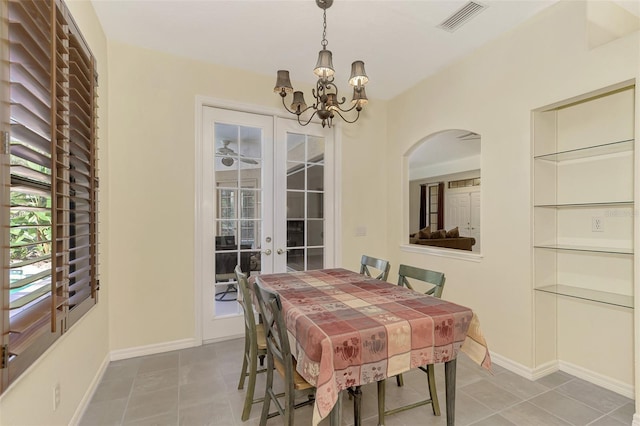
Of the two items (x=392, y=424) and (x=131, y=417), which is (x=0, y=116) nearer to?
(x=131, y=417)

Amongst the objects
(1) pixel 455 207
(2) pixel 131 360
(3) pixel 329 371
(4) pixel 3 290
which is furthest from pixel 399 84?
(1) pixel 455 207

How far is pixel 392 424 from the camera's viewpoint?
191cm

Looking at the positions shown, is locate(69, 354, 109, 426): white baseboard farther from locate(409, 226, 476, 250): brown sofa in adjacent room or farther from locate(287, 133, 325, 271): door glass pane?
locate(409, 226, 476, 250): brown sofa in adjacent room

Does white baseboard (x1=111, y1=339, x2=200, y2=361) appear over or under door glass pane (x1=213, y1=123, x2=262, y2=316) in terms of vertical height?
under

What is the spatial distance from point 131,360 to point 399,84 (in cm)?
402

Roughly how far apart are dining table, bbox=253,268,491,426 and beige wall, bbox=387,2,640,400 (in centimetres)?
123

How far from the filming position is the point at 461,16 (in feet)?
8.09

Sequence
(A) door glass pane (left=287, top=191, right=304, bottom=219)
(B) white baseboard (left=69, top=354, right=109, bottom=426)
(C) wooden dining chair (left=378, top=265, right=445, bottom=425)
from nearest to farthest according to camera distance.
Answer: (C) wooden dining chair (left=378, top=265, right=445, bottom=425), (B) white baseboard (left=69, top=354, right=109, bottom=426), (A) door glass pane (left=287, top=191, right=304, bottom=219)

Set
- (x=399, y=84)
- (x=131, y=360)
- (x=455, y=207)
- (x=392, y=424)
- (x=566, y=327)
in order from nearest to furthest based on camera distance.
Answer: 1. (x=392, y=424)
2. (x=566, y=327)
3. (x=131, y=360)
4. (x=399, y=84)
5. (x=455, y=207)

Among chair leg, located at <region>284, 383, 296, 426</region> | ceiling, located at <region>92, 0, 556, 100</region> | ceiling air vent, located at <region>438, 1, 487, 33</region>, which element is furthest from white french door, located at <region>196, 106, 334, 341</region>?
chair leg, located at <region>284, 383, 296, 426</region>

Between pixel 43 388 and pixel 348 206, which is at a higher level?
pixel 348 206

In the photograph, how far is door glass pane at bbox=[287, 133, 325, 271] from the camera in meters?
3.67

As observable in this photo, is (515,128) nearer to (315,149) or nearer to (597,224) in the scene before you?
(597,224)

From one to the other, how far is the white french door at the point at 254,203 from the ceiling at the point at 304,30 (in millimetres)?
656
